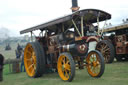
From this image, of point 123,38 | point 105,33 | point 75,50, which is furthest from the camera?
point 105,33

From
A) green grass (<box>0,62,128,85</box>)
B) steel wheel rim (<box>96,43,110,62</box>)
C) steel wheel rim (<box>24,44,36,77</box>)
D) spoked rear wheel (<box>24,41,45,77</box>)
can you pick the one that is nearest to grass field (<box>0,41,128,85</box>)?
green grass (<box>0,62,128,85</box>)

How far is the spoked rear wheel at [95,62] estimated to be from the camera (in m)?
5.26

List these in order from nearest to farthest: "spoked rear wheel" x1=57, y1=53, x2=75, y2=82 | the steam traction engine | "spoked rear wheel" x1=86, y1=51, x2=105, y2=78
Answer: "spoked rear wheel" x1=57, y1=53, x2=75, y2=82 < "spoked rear wheel" x1=86, y1=51, x2=105, y2=78 < the steam traction engine

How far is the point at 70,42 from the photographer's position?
6078mm

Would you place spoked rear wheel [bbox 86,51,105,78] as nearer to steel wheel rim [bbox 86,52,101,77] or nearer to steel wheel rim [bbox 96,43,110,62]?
steel wheel rim [bbox 86,52,101,77]

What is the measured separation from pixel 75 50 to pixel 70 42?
0.62 metres

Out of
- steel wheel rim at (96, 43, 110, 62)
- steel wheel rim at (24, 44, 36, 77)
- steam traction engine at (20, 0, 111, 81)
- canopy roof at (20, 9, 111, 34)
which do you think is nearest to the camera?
steam traction engine at (20, 0, 111, 81)

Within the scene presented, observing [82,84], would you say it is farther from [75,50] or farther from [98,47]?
[98,47]

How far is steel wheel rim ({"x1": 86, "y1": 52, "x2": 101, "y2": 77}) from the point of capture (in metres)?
5.49

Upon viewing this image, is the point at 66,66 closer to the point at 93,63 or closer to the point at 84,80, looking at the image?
the point at 84,80

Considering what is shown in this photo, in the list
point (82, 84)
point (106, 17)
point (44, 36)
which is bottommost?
point (82, 84)

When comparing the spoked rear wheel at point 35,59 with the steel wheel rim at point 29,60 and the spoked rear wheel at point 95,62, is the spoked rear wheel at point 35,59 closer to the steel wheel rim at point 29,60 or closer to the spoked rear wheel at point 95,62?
the steel wheel rim at point 29,60

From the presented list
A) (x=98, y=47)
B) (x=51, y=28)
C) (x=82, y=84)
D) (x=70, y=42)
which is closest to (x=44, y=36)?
(x=51, y=28)

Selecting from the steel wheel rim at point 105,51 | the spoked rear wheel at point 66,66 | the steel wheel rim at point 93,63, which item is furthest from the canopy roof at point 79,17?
the steel wheel rim at point 105,51
